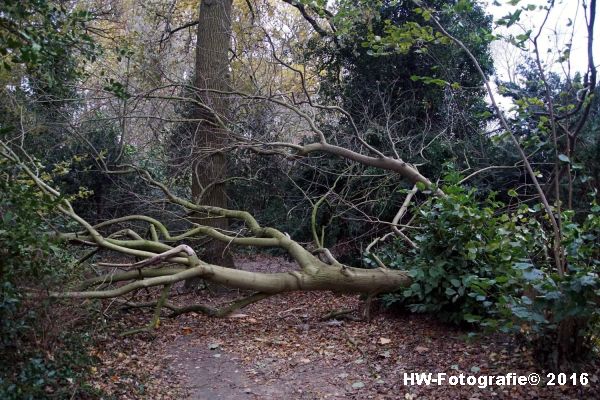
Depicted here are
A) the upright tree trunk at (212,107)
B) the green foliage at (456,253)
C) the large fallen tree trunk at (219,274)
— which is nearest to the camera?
the green foliage at (456,253)

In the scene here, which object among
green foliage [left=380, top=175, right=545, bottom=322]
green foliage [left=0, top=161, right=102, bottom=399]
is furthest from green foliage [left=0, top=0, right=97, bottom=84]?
green foliage [left=380, top=175, right=545, bottom=322]

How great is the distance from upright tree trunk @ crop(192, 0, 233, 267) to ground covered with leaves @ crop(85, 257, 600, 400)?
2.17m

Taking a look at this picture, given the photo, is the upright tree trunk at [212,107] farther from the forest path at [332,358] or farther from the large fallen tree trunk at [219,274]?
the large fallen tree trunk at [219,274]

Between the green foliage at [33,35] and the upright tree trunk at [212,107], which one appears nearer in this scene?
the green foliage at [33,35]

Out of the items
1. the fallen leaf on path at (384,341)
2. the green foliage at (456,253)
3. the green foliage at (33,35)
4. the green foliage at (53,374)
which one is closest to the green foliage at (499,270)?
the green foliage at (456,253)

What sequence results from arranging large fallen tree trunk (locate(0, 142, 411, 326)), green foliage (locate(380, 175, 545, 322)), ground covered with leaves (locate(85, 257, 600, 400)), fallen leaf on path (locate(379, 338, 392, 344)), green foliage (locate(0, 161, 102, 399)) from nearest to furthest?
green foliage (locate(0, 161, 102, 399)) → ground covered with leaves (locate(85, 257, 600, 400)) → green foliage (locate(380, 175, 545, 322)) → fallen leaf on path (locate(379, 338, 392, 344)) → large fallen tree trunk (locate(0, 142, 411, 326))

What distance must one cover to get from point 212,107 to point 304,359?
4.50 meters

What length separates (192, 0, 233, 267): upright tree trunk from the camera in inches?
340

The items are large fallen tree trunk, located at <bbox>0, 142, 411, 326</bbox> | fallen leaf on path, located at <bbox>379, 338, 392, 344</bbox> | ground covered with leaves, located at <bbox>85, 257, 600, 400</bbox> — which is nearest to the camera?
ground covered with leaves, located at <bbox>85, 257, 600, 400</bbox>

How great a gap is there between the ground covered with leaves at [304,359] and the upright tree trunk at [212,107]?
2.17 metres

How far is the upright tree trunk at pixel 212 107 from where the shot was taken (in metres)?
8.62

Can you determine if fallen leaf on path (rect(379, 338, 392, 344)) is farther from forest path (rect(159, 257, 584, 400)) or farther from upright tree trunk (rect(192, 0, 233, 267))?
upright tree trunk (rect(192, 0, 233, 267))

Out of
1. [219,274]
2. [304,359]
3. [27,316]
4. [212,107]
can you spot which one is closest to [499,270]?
[304,359]

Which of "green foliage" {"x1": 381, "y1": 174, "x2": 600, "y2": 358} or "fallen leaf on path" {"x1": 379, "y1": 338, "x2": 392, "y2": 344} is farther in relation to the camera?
"fallen leaf on path" {"x1": 379, "y1": 338, "x2": 392, "y2": 344}
